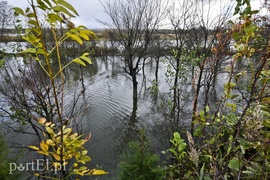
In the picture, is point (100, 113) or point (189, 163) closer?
point (189, 163)

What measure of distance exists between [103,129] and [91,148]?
187cm

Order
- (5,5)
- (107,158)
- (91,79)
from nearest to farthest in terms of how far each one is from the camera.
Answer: (107,158), (5,5), (91,79)

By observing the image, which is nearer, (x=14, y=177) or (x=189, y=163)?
(x=189, y=163)

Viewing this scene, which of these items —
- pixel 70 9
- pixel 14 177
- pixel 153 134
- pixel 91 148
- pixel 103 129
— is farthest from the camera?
pixel 103 129

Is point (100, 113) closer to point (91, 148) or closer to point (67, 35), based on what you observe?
point (91, 148)

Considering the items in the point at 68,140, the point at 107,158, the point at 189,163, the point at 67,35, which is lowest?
the point at 107,158

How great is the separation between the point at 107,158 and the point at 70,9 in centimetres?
871

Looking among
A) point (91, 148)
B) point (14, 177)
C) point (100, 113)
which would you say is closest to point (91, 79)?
point (100, 113)

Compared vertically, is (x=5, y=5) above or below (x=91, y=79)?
above

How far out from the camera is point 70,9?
2.33 ft

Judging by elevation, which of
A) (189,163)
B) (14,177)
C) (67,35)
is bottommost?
(14,177)

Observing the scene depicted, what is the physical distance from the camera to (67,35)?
2.68 feet

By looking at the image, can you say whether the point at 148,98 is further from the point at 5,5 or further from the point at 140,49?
the point at 5,5

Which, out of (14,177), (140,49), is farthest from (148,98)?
(14,177)
